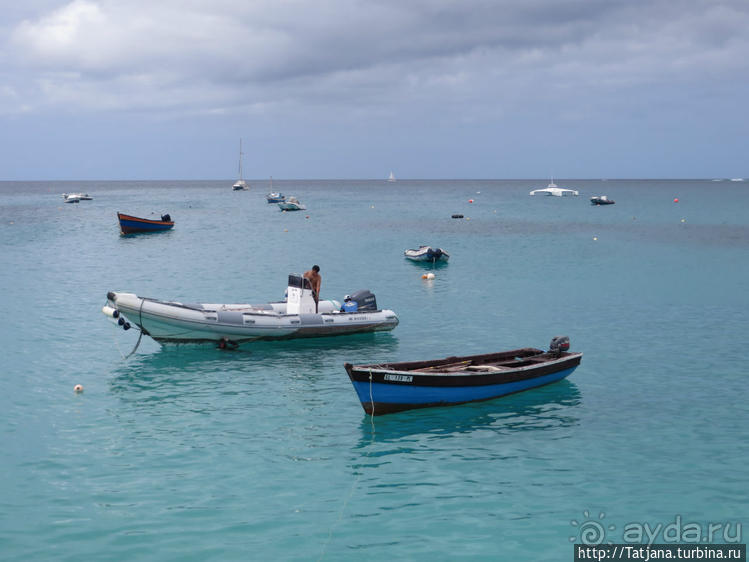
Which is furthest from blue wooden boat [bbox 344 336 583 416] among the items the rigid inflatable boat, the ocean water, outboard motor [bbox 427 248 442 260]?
outboard motor [bbox 427 248 442 260]

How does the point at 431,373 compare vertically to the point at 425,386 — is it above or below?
above

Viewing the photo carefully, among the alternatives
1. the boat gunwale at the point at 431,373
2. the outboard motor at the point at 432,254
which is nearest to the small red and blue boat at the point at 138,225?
the outboard motor at the point at 432,254

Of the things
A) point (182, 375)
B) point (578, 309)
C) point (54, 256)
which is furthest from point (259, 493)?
point (54, 256)

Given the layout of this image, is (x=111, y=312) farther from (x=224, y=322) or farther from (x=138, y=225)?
(x=138, y=225)

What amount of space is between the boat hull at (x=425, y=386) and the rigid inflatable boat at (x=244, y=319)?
9.73 m

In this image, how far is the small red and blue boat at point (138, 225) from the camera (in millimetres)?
82312

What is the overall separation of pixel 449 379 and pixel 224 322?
11.1 metres

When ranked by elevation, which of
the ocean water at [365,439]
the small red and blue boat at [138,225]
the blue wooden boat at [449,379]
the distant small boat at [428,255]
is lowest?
the ocean water at [365,439]

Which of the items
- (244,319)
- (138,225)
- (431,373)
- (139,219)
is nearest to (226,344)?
(244,319)

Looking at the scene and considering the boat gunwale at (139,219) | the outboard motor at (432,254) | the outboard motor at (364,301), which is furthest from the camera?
the boat gunwale at (139,219)

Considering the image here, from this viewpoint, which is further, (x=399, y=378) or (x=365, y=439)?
(x=399, y=378)

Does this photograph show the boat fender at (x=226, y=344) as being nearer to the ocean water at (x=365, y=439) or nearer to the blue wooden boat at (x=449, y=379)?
the ocean water at (x=365, y=439)

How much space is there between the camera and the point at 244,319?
1087 inches

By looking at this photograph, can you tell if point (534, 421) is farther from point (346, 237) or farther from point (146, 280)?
point (346, 237)
